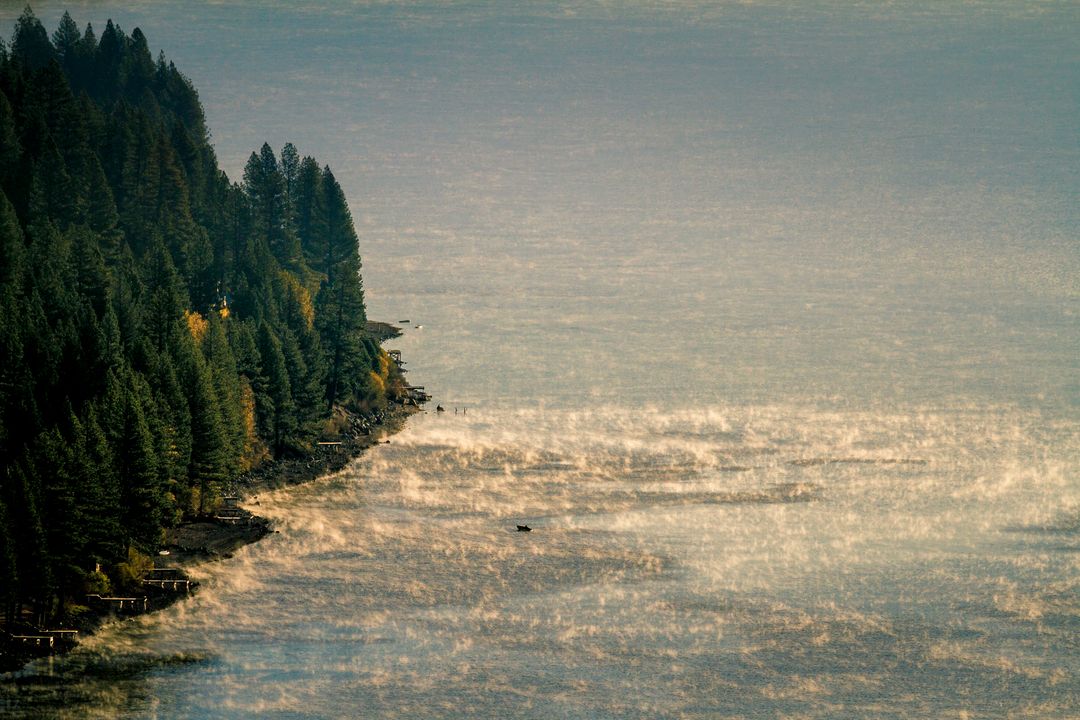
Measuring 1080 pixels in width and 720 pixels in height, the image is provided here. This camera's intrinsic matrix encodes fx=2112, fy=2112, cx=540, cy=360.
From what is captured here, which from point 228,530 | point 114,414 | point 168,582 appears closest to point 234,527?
point 228,530

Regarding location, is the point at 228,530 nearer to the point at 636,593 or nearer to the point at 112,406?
the point at 112,406

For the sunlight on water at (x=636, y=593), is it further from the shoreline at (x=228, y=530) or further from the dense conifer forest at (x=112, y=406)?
the dense conifer forest at (x=112, y=406)

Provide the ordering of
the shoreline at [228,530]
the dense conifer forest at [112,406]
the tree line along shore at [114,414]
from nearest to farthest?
the shoreline at [228,530] → the tree line along shore at [114,414] → the dense conifer forest at [112,406]

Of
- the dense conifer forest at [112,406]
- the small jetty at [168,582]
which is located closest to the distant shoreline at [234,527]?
the small jetty at [168,582]

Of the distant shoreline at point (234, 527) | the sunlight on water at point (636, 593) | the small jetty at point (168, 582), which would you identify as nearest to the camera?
the sunlight on water at point (636, 593)

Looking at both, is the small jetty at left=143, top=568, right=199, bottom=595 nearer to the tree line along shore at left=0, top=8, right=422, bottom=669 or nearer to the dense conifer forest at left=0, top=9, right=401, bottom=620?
the tree line along shore at left=0, top=8, right=422, bottom=669

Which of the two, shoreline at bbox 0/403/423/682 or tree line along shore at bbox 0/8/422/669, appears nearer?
shoreline at bbox 0/403/423/682

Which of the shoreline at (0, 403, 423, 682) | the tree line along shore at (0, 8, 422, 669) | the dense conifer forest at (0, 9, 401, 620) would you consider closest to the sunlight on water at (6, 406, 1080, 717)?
the shoreline at (0, 403, 423, 682)

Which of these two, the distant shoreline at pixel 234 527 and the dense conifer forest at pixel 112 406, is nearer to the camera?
the distant shoreline at pixel 234 527

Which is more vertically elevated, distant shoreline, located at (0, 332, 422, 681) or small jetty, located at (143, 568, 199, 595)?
distant shoreline, located at (0, 332, 422, 681)
